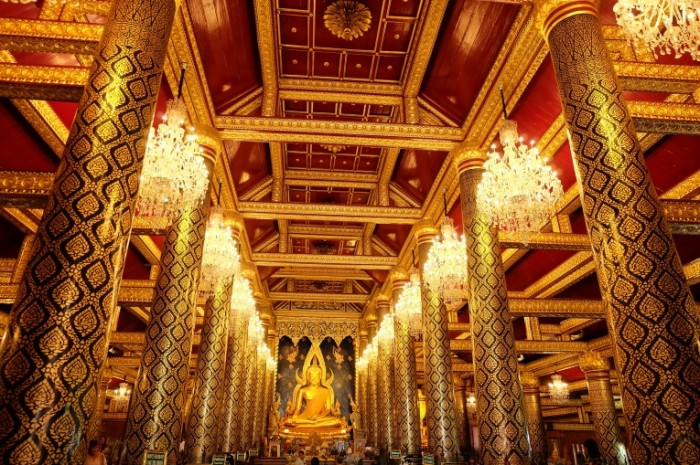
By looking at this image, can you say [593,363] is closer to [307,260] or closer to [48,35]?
[307,260]

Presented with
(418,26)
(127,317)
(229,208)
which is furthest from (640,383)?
(127,317)

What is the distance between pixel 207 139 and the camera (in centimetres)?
730

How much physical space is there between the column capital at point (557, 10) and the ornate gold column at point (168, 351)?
16.8ft

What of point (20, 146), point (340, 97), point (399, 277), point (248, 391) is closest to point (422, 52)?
point (340, 97)

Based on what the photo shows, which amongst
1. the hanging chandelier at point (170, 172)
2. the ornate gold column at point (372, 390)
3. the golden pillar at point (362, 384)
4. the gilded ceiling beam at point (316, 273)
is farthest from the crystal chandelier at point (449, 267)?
the golden pillar at point (362, 384)

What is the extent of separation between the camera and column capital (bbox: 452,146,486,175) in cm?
788

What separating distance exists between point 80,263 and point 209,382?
595 cm

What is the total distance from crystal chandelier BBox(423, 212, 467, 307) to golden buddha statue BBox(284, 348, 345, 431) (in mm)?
13840

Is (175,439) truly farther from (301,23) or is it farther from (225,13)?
(301,23)

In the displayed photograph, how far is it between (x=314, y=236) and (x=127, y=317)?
7181mm

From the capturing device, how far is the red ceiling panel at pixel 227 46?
21.5ft

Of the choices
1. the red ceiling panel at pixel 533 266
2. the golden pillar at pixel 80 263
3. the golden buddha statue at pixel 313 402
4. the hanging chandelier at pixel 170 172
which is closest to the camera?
the golden pillar at pixel 80 263

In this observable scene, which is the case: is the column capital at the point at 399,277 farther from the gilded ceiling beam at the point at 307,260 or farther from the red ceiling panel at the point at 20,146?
the red ceiling panel at the point at 20,146

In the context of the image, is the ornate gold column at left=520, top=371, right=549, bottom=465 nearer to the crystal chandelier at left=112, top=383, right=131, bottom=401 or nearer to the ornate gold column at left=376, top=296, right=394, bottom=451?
the ornate gold column at left=376, top=296, right=394, bottom=451
